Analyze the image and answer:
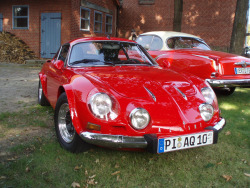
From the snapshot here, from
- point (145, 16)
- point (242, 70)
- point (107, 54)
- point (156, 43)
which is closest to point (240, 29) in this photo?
point (156, 43)

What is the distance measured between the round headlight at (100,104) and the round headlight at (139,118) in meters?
0.25

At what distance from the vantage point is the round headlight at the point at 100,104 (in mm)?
2584

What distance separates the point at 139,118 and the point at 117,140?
305 mm

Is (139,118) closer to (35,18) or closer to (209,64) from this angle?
(209,64)

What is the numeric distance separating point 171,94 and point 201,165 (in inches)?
34.8

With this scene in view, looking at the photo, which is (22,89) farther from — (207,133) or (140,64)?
(207,133)

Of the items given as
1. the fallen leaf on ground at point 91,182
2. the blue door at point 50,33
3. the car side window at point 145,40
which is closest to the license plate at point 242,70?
the car side window at point 145,40

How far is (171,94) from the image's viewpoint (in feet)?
9.48

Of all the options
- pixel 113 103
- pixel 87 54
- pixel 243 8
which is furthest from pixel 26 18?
pixel 113 103

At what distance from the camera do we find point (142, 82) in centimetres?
303

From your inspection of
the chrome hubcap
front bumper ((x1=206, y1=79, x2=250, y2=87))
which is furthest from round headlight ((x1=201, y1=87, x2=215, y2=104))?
front bumper ((x1=206, y1=79, x2=250, y2=87))

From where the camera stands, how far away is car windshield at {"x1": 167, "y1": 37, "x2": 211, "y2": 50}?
6624 millimetres

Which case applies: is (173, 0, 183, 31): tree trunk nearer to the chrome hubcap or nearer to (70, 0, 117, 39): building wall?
(70, 0, 117, 39): building wall

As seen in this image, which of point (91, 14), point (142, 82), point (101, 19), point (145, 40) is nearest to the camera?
point (142, 82)
